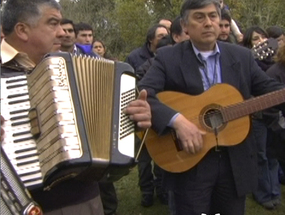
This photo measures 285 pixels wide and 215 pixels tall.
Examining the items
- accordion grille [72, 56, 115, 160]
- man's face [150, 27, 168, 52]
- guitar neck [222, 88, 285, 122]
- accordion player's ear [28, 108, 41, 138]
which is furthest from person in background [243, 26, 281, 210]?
accordion player's ear [28, 108, 41, 138]

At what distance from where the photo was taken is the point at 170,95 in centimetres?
276

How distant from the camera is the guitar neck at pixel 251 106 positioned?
2656 mm

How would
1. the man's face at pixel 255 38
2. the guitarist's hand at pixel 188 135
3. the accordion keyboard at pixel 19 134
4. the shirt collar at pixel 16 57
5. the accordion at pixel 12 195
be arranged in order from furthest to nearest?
the man's face at pixel 255 38, the guitarist's hand at pixel 188 135, the shirt collar at pixel 16 57, the accordion keyboard at pixel 19 134, the accordion at pixel 12 195

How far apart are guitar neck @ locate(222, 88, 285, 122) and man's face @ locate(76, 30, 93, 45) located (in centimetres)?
290

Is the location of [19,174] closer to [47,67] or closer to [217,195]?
[47,67]

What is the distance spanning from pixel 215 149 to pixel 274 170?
2134mm

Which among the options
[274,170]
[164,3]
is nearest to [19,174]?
[274,170]

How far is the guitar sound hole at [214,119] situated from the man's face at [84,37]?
2.81m

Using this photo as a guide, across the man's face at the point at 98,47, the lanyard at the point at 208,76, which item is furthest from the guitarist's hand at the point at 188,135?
the man's face at the point at 98,47

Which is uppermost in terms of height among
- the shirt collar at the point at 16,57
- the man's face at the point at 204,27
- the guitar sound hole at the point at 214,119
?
the shirt collar at the point at 16,57

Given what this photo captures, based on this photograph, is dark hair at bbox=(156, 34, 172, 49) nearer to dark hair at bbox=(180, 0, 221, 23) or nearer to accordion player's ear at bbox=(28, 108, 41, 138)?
dark hair at bbox=(180, 0, 221, 23)

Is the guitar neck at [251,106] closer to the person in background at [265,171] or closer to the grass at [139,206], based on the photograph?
the person in background at [265,171]

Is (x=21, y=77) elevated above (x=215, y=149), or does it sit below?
above

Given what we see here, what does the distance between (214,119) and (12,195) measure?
1.42 meters
